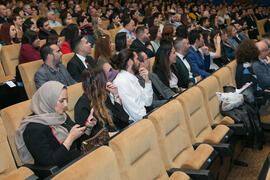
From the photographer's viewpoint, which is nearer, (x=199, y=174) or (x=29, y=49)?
(x=199, y=174)

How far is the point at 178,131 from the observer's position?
5.67 feet

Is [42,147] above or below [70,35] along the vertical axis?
below

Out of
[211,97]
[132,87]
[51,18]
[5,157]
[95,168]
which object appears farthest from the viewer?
[51,18]

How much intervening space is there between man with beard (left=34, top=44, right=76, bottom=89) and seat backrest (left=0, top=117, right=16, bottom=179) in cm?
83

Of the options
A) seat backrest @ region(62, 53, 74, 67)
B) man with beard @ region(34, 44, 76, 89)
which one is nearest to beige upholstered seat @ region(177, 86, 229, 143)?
man with beard @ region(34, 44, 76, 89)

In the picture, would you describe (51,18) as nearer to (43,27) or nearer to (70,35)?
(43,27)

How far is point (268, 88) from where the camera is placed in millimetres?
2850

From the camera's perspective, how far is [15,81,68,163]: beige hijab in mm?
1453

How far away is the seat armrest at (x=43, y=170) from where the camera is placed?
1373 millimetres

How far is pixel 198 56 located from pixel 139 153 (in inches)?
89.0

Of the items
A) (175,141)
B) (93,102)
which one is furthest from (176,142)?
(93,102)

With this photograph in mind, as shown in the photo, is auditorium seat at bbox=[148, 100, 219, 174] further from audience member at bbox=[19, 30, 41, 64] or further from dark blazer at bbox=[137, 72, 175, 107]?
audience member at bbox=[19, 30, 41, 64]

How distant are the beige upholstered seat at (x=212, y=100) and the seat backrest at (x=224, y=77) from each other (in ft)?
0.32

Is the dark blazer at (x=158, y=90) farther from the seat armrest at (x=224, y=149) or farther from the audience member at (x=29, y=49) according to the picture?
the audience member at (x=29, y=49)
